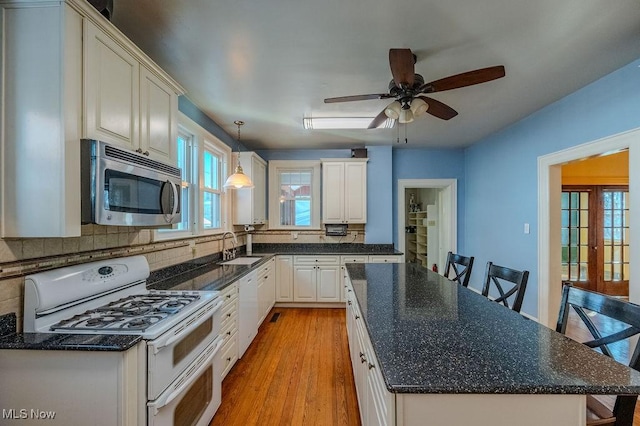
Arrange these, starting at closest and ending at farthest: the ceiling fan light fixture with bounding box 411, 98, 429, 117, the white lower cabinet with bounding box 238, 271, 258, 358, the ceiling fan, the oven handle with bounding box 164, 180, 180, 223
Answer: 1. the ceiling fan
2. the oven handle with bounding box 164, 180, 180, 223
3. the ceiling fan light fixture with bounding box 411, 98, 429, 117
4. the white lower cabinet with bounding box 238, 271, 258, 358

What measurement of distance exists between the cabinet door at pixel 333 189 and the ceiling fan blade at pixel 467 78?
261 cm

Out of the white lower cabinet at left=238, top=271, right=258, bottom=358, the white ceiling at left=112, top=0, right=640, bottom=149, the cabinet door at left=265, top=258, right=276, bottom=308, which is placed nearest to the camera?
the white ceiling at left=112, top=0, right=640, bottom=149

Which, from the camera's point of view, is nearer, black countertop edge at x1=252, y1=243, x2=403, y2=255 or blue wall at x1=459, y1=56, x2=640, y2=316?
blue wall at x1=459, y1=56, x2=640, y2=316

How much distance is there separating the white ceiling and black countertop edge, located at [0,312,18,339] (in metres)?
1.66

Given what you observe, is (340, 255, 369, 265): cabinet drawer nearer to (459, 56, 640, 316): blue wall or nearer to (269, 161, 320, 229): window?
(269, 161, 320, 229): window

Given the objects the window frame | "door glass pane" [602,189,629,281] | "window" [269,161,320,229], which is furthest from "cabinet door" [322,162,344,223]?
"door glass pane" [602,189,629,281]

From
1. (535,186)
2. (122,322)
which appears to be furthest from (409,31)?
(535,186)

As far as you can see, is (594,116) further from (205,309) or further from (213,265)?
(213,265)

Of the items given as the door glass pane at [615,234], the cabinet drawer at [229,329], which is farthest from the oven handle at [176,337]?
the door glass pane at [615,234]

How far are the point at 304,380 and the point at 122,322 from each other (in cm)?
159

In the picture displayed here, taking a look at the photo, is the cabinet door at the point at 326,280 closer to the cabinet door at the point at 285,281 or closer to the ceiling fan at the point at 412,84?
the cabinet door at the point at 285,281

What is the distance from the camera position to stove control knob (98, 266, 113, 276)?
1631mm

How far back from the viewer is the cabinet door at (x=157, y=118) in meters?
1.71

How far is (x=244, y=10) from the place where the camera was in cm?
162
